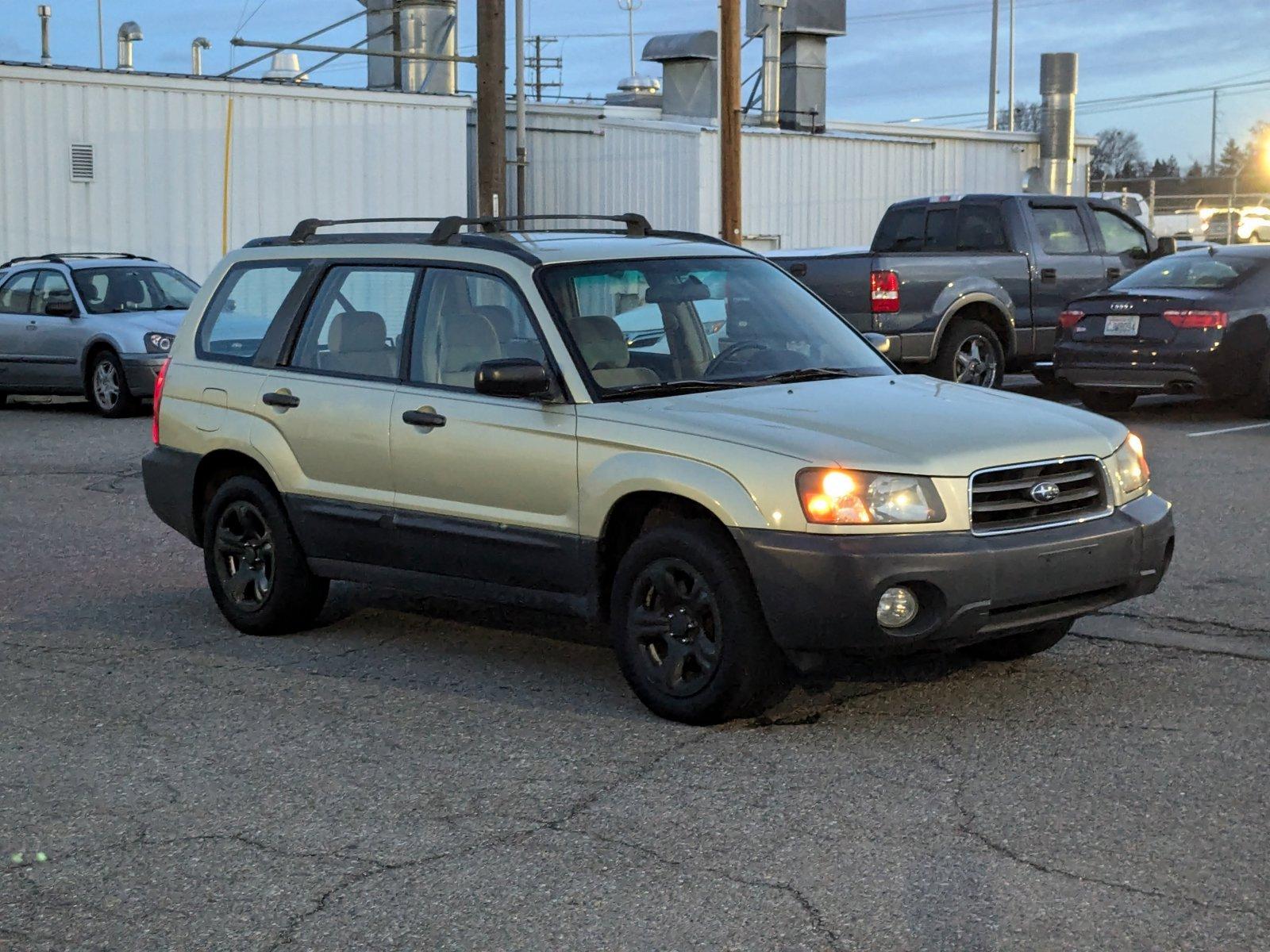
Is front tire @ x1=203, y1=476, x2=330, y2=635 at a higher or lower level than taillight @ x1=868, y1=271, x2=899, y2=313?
lower

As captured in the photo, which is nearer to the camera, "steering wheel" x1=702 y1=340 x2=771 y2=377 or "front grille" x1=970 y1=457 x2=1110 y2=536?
"front grille" x1=970 y1=457 x2=1110 y2=536

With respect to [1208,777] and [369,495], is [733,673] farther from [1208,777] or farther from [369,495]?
[369,495]

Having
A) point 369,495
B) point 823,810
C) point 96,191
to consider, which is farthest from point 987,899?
point 96,191

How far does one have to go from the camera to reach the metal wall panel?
84.3 ft

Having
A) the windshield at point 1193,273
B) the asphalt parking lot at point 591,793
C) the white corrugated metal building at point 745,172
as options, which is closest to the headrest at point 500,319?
the asphalt parking lot at point 591,793

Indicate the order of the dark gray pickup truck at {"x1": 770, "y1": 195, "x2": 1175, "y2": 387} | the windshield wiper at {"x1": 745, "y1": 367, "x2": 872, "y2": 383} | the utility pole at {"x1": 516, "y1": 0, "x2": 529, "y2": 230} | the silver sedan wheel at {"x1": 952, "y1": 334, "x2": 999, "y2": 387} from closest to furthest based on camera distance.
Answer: the windshield wiper at {"x1": 745, "y1": 367, "x2": 872, "y2": 383} → the dark gray pickup truck at {"x1": 770, "y1": 195, "x2": 1175, "y2": 387} → the silver sedan wheel at {"x1": 952, "y1": 334, "x2": 999, "y2": 387} → the utility pole at {"x1": 516, "y1": 0, "x2": 529, "y2": 230}

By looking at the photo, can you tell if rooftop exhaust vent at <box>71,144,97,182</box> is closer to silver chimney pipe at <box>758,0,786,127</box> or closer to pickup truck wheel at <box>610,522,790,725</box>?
silver chimney pipe at <box>758,0,786,127</box>

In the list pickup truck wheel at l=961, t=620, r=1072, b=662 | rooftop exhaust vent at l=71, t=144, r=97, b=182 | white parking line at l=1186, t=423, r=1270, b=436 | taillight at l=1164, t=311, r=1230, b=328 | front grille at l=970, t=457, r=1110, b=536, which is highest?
rooftop exhaust vent at l=71, t=144, r=97, b=182

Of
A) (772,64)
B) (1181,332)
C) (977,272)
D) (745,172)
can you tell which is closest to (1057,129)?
(772,64)

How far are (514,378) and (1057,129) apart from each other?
33637mm

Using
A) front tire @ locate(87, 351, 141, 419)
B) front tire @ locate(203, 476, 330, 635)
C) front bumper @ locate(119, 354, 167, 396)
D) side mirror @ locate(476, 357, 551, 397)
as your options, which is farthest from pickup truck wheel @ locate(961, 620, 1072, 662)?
front tire @ locate(87, 351, 141, 419)

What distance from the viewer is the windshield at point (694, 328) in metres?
6.61

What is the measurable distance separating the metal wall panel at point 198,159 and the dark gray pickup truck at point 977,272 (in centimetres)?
1262

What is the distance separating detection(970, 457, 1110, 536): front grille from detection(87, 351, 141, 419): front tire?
540 inches
